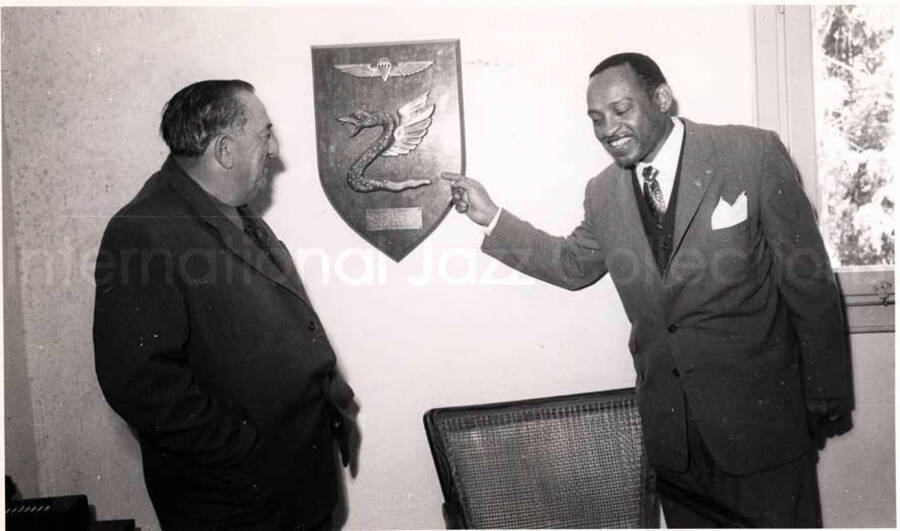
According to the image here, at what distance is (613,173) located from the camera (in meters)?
1.97

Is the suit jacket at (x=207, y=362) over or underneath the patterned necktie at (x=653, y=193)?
underneath

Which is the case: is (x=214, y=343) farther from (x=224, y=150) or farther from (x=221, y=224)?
(x=224, y=150)

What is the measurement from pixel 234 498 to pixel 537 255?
46.1 inches

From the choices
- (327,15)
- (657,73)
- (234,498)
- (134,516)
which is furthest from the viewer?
(134,516)

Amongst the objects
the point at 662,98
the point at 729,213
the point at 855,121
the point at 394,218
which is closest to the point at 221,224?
the point at 394,218

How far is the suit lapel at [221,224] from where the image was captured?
1756 millimetres

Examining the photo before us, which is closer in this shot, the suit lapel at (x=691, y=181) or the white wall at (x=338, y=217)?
the suit lapel at (x=691, y=181)

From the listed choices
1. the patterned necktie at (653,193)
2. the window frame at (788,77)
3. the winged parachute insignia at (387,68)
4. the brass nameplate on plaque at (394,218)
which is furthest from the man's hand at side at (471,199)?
the window frame at (788,77)

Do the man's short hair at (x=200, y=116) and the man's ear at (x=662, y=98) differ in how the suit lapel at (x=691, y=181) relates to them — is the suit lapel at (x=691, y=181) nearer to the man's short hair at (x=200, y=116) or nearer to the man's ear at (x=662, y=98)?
the man's ear at (x=662, y=98)

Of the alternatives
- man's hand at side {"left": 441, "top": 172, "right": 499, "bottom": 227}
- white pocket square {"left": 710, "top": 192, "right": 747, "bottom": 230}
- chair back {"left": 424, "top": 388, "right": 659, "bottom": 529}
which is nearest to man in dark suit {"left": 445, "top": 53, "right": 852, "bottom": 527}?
white pocket square {"left": 710, "top": 192, "right": 747, "bottom": 230}

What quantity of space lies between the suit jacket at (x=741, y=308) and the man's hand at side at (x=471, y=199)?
43cm

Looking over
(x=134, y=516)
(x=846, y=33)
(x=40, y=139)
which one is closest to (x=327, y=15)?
(x=40, y=139)

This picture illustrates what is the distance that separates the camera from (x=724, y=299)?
185 cm

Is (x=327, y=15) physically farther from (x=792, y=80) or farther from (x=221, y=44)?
(x=792, y=80)
